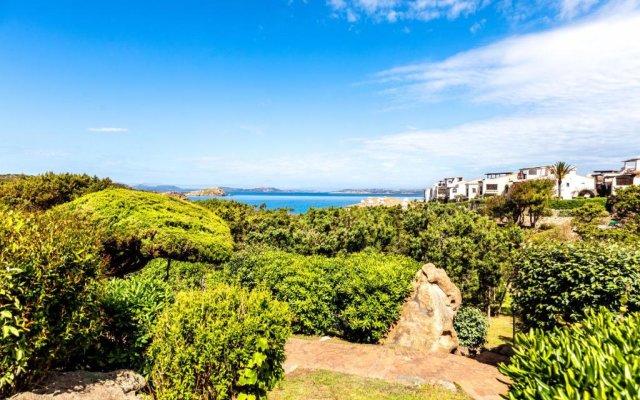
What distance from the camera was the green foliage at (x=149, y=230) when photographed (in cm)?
1072

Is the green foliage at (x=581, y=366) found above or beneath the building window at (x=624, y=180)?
beneath

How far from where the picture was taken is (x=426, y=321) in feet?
41.5

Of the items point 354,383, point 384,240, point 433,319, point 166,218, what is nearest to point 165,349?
point 354,383

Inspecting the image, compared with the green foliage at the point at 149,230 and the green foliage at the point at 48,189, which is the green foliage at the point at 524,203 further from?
the green foliage at the point at 48,189

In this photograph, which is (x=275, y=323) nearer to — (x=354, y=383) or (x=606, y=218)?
(x=354, y=383)

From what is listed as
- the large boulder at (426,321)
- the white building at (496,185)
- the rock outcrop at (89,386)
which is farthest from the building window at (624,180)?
the rock outcrop at (89,386)

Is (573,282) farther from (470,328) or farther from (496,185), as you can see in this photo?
(496,185)

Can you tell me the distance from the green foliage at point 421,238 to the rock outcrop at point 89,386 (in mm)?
14490

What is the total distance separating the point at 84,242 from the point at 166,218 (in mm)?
8903

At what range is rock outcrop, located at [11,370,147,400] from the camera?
16.1 ft

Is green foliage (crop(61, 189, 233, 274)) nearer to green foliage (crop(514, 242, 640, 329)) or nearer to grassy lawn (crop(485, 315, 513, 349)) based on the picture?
green foliage (crop(514, 242, 640, 329))

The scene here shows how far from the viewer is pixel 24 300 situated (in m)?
4.33

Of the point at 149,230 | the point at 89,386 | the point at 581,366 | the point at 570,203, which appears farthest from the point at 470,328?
the point at 570,203

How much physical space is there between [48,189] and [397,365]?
22.8m
